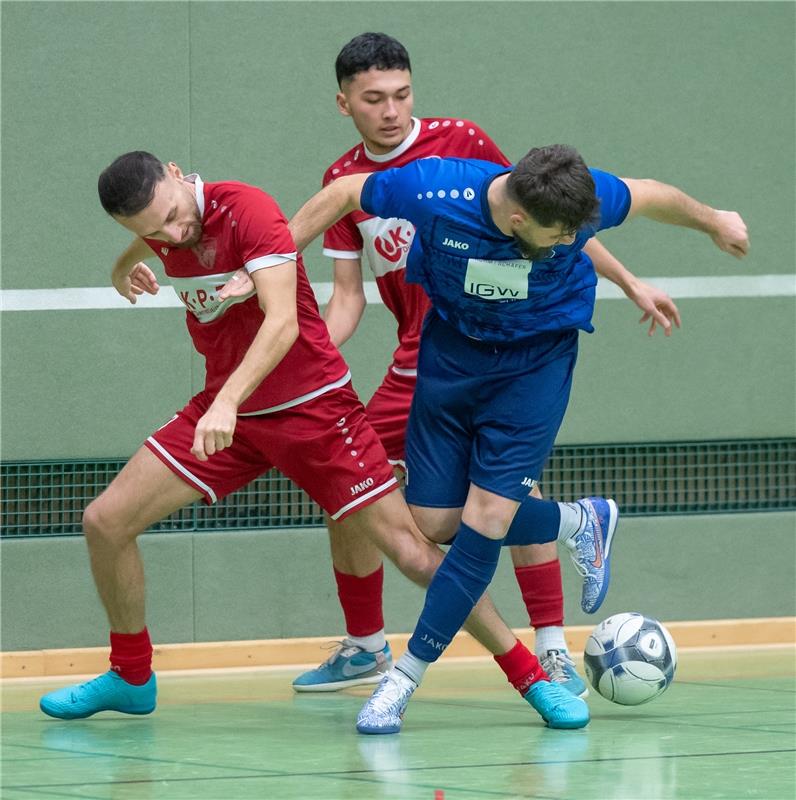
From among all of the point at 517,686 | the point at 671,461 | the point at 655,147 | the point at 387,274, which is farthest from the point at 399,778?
the point at 655,147

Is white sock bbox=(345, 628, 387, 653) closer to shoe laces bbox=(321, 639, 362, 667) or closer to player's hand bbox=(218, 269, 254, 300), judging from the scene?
shoe laces bbox=(321, 639, 362, 667)

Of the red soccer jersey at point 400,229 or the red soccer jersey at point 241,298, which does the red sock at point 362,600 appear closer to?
the red soccer jersey at point 400,229

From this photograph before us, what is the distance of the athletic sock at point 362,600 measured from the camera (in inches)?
204

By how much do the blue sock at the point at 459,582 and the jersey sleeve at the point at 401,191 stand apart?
882 mm

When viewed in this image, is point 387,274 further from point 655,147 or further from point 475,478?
point 655,147

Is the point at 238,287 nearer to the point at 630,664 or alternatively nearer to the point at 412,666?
the point at 412,666

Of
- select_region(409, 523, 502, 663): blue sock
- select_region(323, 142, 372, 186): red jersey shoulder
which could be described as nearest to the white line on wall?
select_region(323, 142, 372, 186): red jersey shoulder

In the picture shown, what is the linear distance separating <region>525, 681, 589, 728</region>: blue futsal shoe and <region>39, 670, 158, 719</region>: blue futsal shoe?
45.6 inches

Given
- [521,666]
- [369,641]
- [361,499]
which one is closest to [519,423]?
[361,499]

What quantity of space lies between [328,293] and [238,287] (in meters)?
2.01

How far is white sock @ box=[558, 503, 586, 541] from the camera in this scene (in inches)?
189

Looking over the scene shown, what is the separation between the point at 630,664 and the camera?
177 inches

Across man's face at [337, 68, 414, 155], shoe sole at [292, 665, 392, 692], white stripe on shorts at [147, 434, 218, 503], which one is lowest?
shoe sole at [292, 665, 392, 692]

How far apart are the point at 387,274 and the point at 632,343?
174 cm
